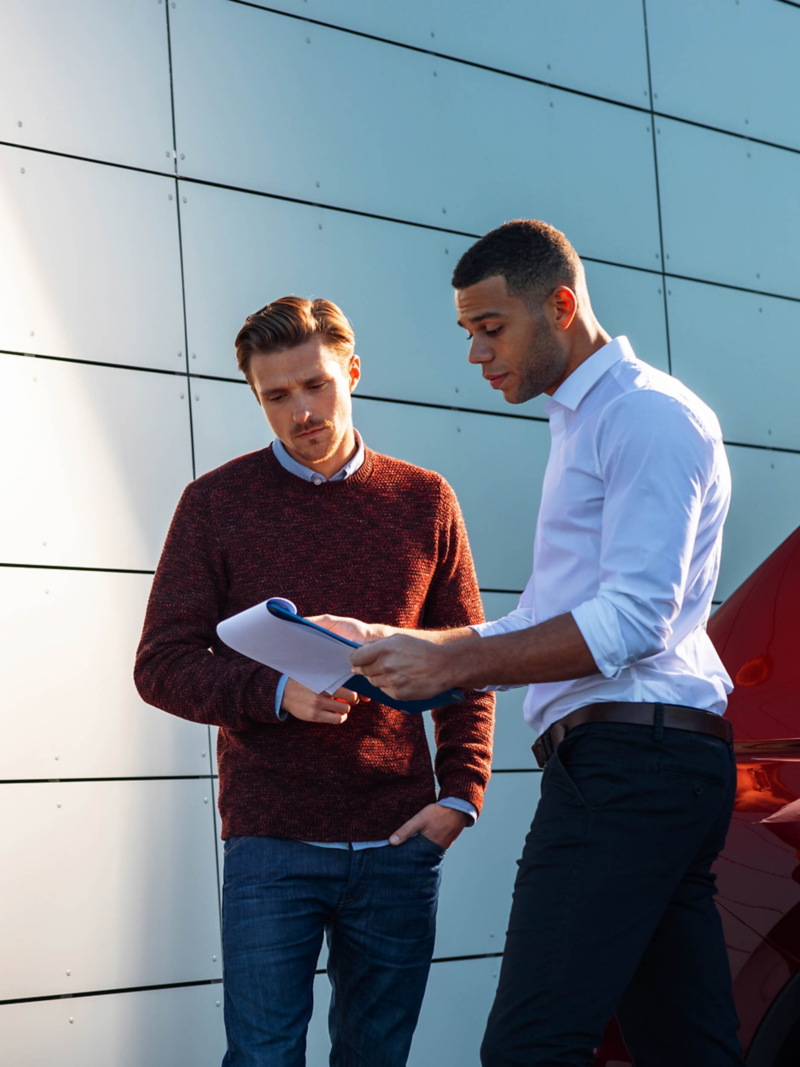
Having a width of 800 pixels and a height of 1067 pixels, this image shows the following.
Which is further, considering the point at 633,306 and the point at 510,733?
the point at 633,306

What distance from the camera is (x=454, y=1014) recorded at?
3.90 meters

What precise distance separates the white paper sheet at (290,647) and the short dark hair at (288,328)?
2.14 ft

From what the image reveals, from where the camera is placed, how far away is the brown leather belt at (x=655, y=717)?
5.90 feet

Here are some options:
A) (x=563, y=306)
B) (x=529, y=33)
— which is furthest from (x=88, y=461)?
(x=529, y=33)

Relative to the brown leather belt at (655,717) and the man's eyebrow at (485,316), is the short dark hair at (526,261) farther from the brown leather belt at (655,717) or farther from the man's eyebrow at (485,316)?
the brown leather belt at (655,717)

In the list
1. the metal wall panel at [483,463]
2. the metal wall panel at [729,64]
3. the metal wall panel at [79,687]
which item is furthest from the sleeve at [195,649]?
→ the metal wall panel at [729,64]

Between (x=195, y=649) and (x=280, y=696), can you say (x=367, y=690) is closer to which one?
(x=280, y=696)

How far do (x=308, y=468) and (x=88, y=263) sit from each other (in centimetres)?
167

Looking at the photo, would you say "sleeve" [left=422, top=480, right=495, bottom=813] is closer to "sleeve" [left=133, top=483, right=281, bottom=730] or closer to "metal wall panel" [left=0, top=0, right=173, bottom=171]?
"sleeve" [left=133, top=483, right=281, bottom=730]

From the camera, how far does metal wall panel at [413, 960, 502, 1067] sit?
151 inches

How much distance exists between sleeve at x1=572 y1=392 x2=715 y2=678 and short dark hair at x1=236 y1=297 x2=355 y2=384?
0.86 metres

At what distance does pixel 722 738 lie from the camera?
185 centimetres

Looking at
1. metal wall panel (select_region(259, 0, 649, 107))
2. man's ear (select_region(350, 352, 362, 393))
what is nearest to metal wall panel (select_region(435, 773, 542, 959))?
man's ear (select_region(350, 352, 362, 393))

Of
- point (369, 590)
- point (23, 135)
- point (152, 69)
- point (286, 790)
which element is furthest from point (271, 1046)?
point (152, 69)
